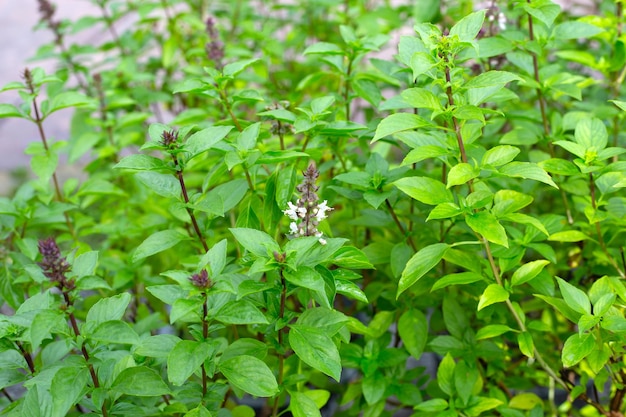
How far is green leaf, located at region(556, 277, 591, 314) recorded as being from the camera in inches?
45.8

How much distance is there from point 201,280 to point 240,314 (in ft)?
0.29

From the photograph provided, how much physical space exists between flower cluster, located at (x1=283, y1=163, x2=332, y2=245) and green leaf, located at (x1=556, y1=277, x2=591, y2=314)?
457 millimetres

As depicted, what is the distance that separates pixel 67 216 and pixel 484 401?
1.24 meters

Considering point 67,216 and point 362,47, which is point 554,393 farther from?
point 67,216

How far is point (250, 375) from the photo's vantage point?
41.8 inches

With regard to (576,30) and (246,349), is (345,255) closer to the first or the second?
(246,349)

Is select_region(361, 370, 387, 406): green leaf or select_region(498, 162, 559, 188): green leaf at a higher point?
select_region(498, 162, 559, 188): green leaf

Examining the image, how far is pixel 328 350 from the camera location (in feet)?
3.44

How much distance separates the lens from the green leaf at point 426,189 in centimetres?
115

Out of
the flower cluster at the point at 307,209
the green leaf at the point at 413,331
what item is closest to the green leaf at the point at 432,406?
the green leaf at the point at 413,331

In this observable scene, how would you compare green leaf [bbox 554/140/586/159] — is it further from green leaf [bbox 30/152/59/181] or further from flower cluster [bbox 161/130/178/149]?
green leaf [bbox 30/152/59/181]

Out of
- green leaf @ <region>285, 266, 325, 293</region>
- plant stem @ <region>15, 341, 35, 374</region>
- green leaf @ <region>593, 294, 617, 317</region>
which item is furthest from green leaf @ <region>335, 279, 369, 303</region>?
plant stem @ <region>15, 341, 35, 374</region>

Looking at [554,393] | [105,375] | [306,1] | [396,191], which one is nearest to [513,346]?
[554,393]

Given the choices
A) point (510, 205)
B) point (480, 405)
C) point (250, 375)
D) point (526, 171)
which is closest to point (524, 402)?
point (480, 405)
